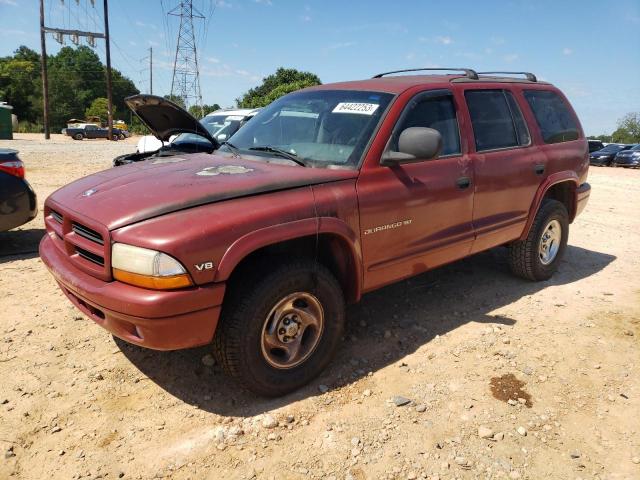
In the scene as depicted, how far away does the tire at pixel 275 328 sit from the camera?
8.75 feet

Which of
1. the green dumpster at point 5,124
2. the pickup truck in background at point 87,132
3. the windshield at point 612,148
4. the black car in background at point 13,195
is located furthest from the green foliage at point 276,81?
the black car in background at point 13,195

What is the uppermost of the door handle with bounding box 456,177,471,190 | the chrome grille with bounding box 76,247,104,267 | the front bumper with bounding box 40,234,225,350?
the door handle with bounding box 456,177,471,190

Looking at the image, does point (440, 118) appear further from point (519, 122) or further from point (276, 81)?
point (276, 81)

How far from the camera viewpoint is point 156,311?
7.82 ft

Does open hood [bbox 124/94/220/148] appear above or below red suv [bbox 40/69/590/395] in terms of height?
above

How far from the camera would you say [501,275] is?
203 inches

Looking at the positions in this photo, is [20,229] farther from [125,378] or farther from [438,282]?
[438,282]

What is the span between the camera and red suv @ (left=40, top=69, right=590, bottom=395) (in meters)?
2.47

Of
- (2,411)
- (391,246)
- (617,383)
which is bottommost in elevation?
(2,411)

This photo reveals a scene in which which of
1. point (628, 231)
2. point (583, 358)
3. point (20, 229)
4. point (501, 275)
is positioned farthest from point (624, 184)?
point (20, 229)

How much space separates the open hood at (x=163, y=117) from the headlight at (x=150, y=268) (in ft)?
8.82

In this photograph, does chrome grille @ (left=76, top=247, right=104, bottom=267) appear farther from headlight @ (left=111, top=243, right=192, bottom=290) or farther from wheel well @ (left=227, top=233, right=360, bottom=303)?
wheel well @ (left=227, top=233, right=360, bottom=303)

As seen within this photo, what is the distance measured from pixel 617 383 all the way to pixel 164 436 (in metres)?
2.86

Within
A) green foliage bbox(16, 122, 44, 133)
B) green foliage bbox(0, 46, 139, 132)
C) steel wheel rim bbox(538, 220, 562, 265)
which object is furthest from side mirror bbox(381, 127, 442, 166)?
green foliage bbox(0, 46, 139, 132)
